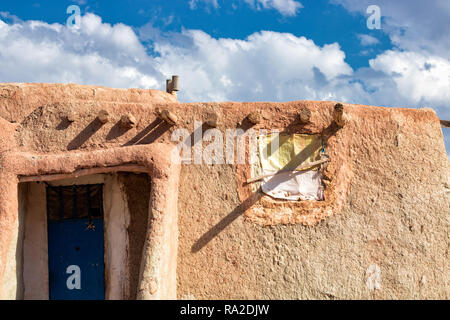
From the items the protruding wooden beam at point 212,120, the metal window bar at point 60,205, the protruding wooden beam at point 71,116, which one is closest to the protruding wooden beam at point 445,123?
the protruding wooden beam at point 212,120

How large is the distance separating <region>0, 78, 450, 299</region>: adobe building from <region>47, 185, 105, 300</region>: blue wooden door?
0.02m

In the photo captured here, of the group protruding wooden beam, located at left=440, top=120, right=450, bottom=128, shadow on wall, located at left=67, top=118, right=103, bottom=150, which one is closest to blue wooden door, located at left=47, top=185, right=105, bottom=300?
shadow on wall, located at left=67, top=118, right=103, bottom=150

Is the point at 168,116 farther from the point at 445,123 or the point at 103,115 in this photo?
the point at 445,123

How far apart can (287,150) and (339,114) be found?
898mm

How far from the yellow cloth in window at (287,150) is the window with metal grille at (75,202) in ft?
8.54

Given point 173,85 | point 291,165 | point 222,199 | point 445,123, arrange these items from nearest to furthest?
point 222,199, point 291,165, point 445,123, point 173,85

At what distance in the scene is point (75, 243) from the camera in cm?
611

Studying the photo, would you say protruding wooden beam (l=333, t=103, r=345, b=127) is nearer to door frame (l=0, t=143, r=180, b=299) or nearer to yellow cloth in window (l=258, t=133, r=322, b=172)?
yellow cloth in window (l=258, t=133, r=322, b=172)

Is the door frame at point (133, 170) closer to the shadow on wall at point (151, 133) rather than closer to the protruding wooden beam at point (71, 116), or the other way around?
the shadow on wall at point (151, 133)

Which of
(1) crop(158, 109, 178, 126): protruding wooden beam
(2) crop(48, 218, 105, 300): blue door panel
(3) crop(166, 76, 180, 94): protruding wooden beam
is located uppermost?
(3) crop(166, 76, 180, 94): protruding wooden beam

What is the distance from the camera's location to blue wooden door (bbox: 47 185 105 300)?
6.04m

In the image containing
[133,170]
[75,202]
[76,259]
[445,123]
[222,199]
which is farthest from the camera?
[445,123]

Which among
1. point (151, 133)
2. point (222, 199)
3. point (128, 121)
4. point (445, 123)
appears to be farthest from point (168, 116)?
point (445, 123)
